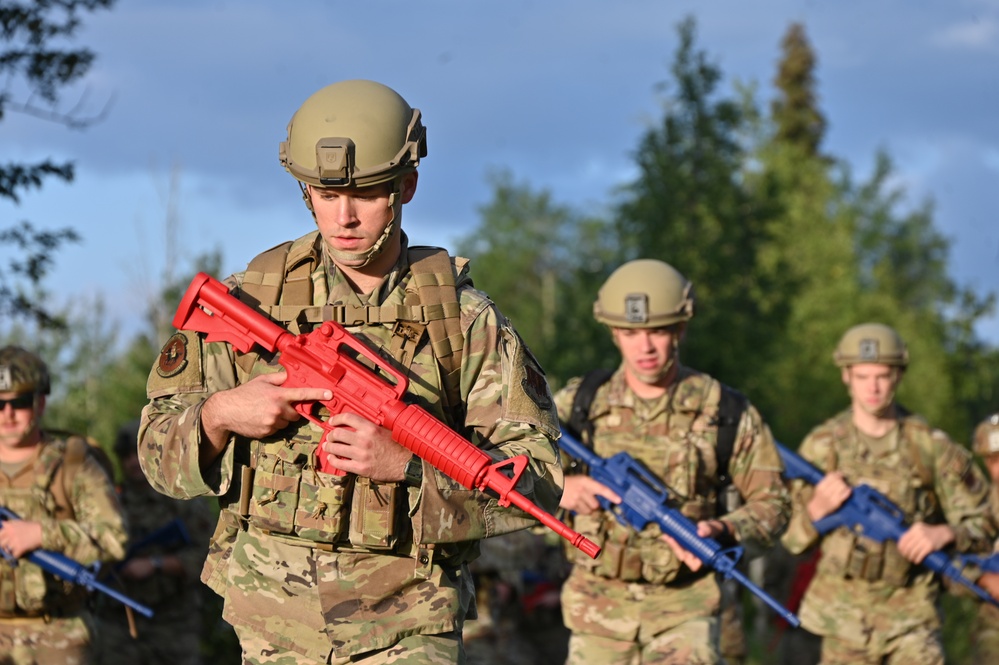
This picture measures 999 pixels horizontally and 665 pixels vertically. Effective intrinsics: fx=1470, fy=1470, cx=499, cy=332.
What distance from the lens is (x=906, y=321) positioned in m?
42.2

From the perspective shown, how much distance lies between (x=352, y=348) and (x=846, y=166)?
49783 mm

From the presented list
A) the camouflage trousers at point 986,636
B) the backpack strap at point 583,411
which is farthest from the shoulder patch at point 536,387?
the camouflage trousers at point 986,636

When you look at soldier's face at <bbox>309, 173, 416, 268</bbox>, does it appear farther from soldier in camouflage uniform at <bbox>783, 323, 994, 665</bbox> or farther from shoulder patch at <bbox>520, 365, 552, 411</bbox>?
soldier in camouflage uniform at <bbox>783, 323, 994, 665</bbox>

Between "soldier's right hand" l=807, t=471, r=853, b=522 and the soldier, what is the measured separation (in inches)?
180

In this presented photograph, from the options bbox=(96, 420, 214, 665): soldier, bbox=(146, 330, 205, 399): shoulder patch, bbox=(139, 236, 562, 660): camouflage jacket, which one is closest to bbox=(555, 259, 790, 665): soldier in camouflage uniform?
bbox=(139, 236, 562, 660): camouflage jacket

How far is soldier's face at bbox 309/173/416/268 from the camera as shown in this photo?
4.62 m

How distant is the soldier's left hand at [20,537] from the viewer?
798cm

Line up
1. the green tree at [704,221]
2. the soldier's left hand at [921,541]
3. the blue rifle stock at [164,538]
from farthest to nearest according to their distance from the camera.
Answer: the green tree at [704,221], the blue rifle stock at [164,538], the soldier's left hand at [921,541]

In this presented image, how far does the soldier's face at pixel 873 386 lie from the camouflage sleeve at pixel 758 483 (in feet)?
6.91

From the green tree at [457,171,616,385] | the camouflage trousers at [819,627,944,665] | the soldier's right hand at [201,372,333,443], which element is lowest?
the camouflage trousers at [819,627,944,665]

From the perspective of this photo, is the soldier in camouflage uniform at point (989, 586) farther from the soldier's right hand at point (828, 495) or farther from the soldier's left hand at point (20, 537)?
the soldier's left hand at point (20, 537)

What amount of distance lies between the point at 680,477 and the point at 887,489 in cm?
230

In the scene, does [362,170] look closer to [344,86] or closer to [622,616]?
[344,86]

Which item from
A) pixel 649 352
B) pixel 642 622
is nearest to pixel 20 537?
pixel 642 622
